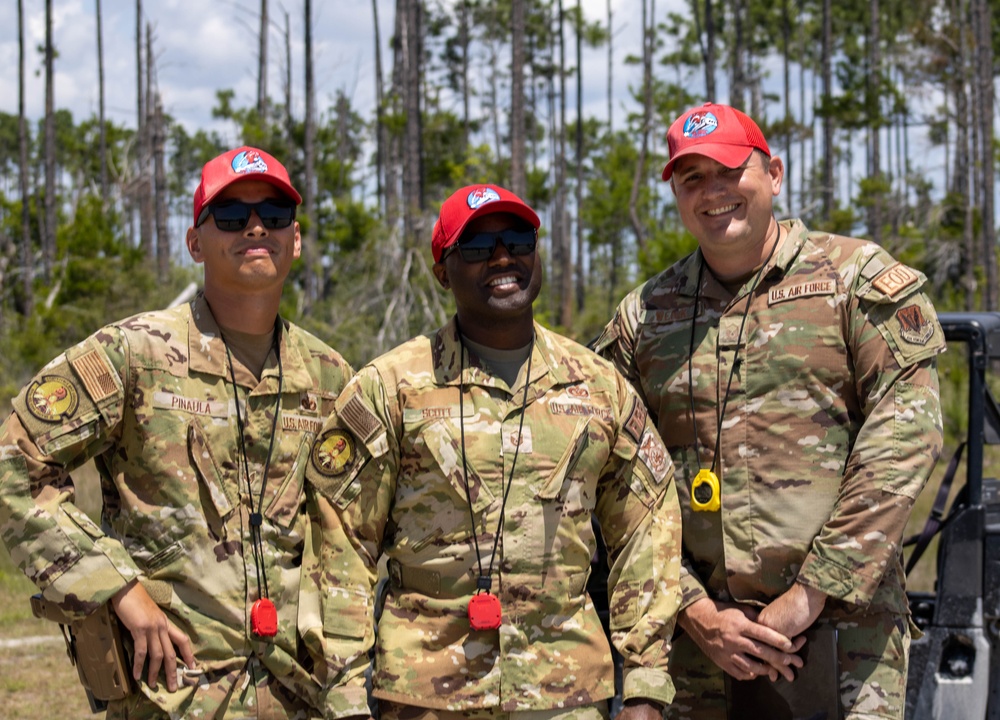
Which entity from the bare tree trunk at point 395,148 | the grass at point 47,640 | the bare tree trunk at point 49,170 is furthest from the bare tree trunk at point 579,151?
the grass at point 47,640

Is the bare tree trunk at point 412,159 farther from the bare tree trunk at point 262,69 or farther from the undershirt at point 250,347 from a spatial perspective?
the undershirt at point 250,347

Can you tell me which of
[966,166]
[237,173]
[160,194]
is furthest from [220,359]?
[966,166]

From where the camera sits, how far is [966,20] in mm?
30969

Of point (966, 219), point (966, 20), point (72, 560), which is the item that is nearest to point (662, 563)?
point (72, 560)

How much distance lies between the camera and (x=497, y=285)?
2721 millimetres

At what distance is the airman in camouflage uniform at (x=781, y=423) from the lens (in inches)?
110

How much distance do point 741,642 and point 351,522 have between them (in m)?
1.16

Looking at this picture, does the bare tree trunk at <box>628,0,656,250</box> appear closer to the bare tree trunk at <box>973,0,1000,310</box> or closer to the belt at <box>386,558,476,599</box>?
the bare tree trunk at <box>973,0,1000,310</box>

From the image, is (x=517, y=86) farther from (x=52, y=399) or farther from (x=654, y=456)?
(x=52, y=399)

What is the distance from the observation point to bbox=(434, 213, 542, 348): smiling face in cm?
272

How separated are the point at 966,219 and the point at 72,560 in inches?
926

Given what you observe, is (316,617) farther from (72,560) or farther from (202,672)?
(72,560)

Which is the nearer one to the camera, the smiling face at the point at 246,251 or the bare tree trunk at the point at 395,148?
the smiling face at the point at 246,251

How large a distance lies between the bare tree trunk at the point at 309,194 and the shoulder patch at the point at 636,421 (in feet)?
45.7
